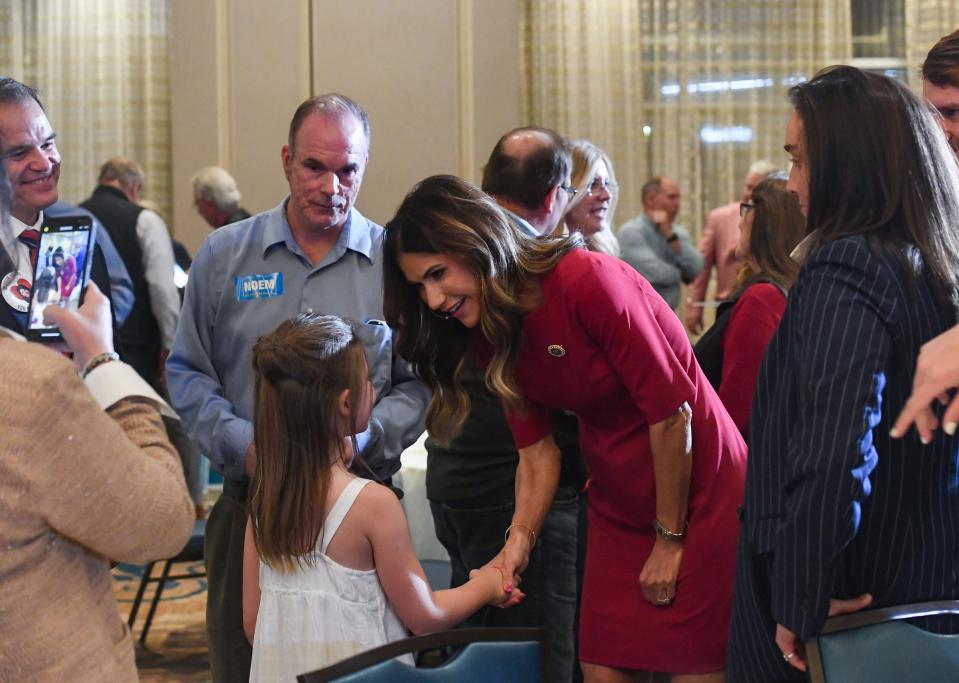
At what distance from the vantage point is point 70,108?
8.24 m

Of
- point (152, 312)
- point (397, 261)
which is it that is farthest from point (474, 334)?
point (152, 312)

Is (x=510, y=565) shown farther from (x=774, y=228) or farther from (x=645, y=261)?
(x=645, y=261)

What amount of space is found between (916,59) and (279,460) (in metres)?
7.33

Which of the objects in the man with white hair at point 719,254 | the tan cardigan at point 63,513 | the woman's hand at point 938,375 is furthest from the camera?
the man with white hair at point 719,254

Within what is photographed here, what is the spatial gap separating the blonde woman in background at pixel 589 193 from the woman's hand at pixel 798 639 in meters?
1.94

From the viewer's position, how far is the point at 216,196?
666cm

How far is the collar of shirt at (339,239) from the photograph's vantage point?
2.74 metres

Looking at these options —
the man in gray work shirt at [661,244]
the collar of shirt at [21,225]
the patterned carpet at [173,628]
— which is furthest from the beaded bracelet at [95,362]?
the man in gray work shirt at [661,244]

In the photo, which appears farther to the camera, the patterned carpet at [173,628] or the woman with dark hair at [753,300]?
the patterned carpet at [173,628]

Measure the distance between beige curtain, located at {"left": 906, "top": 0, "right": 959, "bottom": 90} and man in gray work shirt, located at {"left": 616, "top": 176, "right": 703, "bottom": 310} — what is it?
216cm

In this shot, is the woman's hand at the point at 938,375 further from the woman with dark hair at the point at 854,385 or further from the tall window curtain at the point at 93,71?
the tall window curtain at the point at 93,71

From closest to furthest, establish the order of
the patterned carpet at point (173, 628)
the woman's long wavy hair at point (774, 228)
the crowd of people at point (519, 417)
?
the crowd of people at point (519, 417), the woman's long wavy hair at point (774, 228), the patterned carpet at point (173, 628)

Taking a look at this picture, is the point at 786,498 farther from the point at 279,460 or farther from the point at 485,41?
the point at 485,41

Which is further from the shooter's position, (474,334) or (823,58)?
(823,58)
